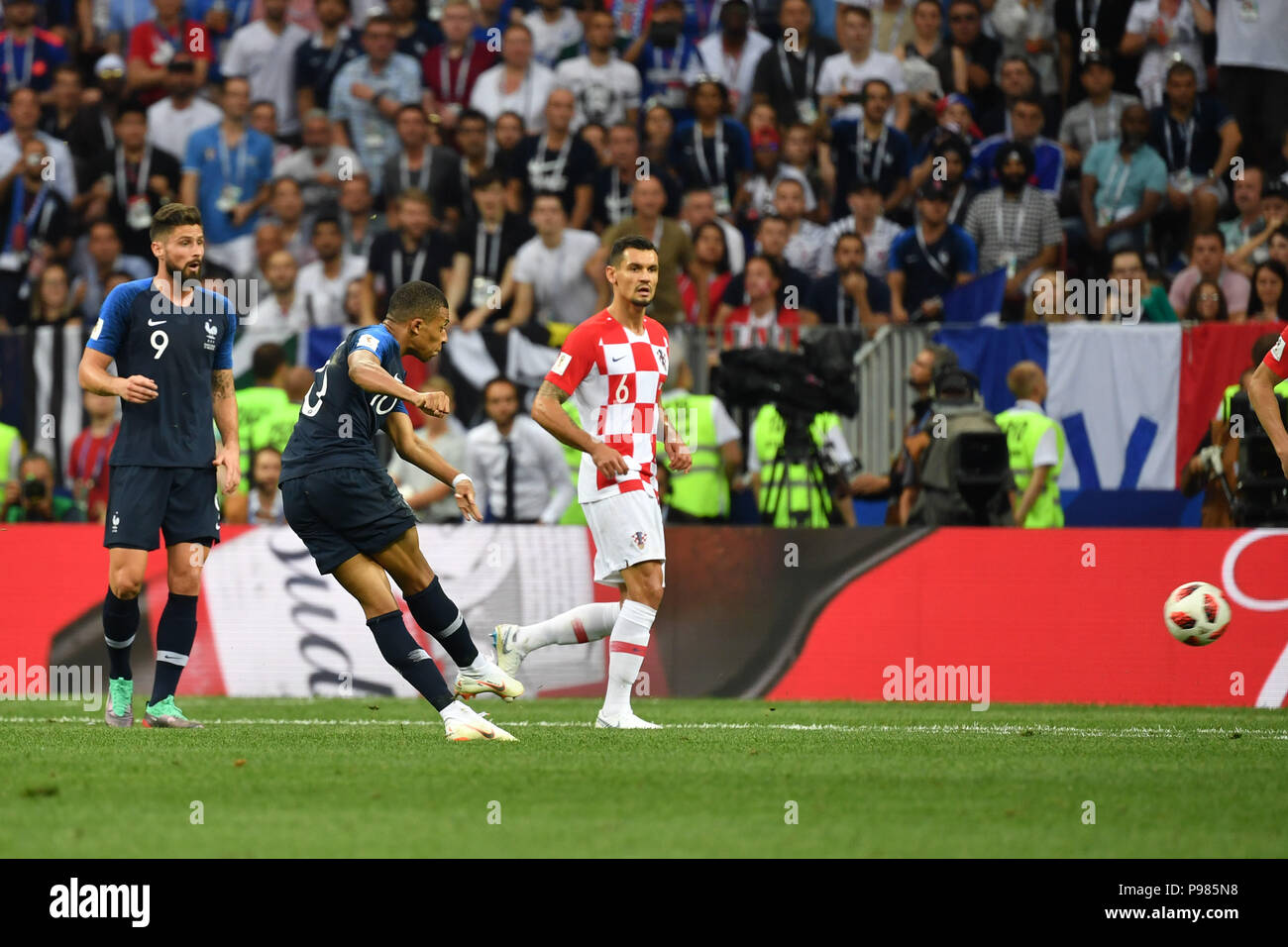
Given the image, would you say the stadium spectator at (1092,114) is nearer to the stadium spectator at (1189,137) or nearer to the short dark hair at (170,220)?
the stadium spectator at (1189,137)

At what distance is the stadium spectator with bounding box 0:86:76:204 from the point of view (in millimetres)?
18688

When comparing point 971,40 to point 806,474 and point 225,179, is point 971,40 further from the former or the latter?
point 225,179

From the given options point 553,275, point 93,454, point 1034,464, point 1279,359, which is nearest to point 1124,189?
point 1034,464

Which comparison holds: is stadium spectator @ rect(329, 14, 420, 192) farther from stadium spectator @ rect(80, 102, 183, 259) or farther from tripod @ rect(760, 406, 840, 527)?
tripod @ rect(760, 406, 840, 527)

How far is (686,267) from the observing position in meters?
16.5

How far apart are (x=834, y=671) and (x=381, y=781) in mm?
6175

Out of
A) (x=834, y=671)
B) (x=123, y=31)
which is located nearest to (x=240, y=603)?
(x=834, y=671)

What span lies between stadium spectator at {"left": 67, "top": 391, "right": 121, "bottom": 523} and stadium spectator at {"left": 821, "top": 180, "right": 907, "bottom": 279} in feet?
21.3

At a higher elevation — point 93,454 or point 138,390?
point 138,390

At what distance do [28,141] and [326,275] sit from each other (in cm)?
392

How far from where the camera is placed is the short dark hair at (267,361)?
1577 centimetres

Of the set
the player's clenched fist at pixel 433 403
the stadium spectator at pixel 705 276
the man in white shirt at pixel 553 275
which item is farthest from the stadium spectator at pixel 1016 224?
the player's clenched fist at pixel 433 403

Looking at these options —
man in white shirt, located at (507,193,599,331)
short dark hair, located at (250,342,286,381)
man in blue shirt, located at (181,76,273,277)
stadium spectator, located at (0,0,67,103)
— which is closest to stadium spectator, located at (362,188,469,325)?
man in white shirt, located at (507,193,599,331)

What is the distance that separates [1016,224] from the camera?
16453 mm
